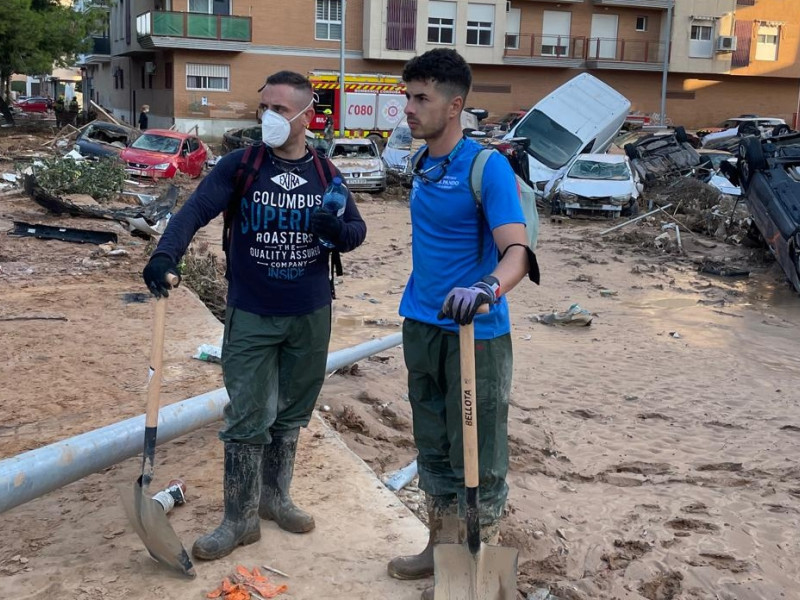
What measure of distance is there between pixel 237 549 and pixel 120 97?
4930 cm

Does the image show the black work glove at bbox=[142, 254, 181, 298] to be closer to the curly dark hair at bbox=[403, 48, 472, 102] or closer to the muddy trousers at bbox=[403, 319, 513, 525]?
the muddy trousers at bbox=[403, 319, 513, 525]

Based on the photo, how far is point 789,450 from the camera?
6.56 meters

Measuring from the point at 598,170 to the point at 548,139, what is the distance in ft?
9.94

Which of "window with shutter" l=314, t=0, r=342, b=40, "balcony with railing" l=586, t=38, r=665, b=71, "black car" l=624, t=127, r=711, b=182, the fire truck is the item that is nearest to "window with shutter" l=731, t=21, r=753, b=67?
"balcony with railing" l=586, t=38, r=665, b=71

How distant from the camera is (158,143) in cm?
2278

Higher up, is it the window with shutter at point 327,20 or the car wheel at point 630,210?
the window with shutter at point 327,20

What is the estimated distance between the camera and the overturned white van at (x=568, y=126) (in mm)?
22094

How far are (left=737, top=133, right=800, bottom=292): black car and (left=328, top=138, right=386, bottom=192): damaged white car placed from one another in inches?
411

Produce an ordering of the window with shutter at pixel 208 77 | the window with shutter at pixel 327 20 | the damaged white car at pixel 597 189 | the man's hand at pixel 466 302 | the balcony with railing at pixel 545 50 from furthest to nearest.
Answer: the balcony with railing at pixel 545 50
the window with shutter at pixel 327 20
the window with shutter at pixel 208 77
the damaged white car at pixel 597 189
the man's hand at pixel 466 302

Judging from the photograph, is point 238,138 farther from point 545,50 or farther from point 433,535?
point 433,535

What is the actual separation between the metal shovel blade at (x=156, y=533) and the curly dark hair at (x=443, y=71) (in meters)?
1.92

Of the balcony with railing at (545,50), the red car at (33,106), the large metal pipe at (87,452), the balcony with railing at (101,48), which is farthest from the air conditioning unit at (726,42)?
the large metal pipe at (87,452)

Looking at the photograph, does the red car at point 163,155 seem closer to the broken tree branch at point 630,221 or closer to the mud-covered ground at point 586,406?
the mud-covered ground at point 586,406

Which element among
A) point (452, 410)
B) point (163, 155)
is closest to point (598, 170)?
point (163, 155)
